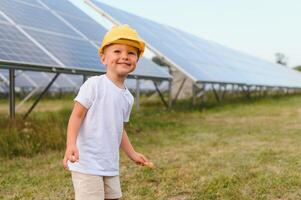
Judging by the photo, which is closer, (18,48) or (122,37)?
(122,37)

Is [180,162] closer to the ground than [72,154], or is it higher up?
closer to the ground

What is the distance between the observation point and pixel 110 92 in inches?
111

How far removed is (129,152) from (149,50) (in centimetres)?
1134

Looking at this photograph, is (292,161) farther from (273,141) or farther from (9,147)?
(9,147)

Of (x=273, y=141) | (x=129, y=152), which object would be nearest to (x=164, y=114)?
(x=273, y=141)

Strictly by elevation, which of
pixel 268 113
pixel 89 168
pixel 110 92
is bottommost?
pixel 268 113

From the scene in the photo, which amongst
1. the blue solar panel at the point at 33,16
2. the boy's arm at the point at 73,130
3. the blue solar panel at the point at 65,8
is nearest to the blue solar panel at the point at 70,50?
the blue solar panel at the point at 33,16

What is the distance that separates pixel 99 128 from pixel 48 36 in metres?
7.11

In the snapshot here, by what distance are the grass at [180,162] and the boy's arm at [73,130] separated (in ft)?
5.83

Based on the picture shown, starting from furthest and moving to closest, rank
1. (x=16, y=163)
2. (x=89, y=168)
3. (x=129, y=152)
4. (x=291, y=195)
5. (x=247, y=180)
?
(x=16, y=163), (x=247, y=180), (x=291, y=195), (x=129, y=152), (x=89, y=168)

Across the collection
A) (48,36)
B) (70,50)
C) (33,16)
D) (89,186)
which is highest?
(33,16)

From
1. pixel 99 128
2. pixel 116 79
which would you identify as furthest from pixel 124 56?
pixel 99 128

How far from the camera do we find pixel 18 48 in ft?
25.6

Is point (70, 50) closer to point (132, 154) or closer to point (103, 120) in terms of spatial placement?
point (132, 154)
